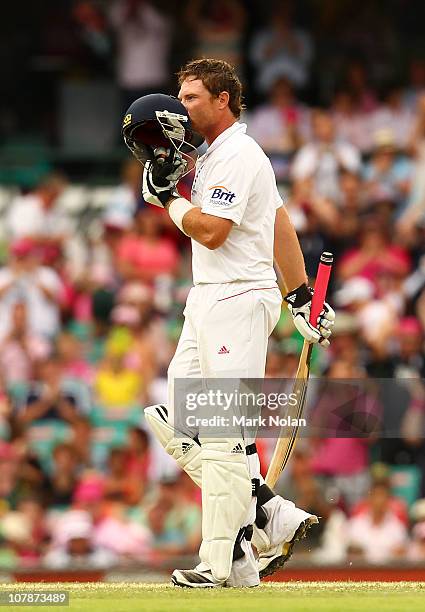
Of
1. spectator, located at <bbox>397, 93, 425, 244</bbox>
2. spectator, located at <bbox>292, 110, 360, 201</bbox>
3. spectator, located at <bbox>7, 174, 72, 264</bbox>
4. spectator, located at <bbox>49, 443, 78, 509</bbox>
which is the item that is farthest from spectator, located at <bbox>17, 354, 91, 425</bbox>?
spectator, located at <bbox>397, 93, 425, 244</bbox>

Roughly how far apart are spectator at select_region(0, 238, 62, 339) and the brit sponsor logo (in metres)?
6.70

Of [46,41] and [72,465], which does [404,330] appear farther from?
[46,41]

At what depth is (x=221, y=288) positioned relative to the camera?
276 inches

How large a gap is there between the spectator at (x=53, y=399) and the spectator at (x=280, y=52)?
450cm

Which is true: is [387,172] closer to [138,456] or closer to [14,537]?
[138,456]

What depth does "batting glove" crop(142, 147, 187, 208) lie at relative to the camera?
7062 mm

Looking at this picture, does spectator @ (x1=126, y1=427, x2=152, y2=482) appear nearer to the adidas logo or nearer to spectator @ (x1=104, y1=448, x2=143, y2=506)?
spectator @ (x1=104, y1=448, x2=143, y2=506)

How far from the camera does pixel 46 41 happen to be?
17.1m

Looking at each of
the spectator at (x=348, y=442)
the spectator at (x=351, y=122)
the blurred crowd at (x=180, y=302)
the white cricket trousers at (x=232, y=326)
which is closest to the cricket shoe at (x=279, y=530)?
the white cricket trousers at (x=232, y=326)

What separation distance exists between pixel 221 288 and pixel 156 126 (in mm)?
786

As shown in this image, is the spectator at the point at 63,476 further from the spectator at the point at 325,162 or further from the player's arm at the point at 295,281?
the player's arm at the point at 295,281

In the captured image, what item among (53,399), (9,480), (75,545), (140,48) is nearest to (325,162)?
(140,48)

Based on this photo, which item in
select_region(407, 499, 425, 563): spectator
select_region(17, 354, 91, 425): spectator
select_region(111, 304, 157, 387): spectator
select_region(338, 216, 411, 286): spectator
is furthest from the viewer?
select_region(338, 216, 411, 286): spectator

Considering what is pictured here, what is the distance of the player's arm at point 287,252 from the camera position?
24.4 feet
